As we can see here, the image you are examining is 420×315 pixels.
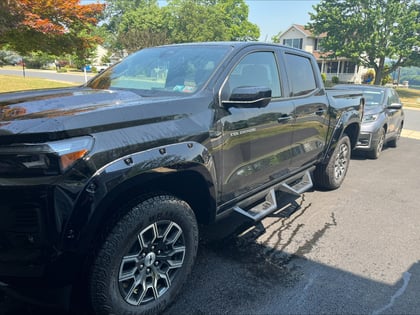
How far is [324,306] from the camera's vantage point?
2.64 m

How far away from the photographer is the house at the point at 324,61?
4516 cm

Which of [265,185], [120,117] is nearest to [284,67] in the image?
[265,185]

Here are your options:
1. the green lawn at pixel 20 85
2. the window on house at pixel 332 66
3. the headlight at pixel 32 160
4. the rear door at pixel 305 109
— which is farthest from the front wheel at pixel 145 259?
the window on house at pixel 332 66

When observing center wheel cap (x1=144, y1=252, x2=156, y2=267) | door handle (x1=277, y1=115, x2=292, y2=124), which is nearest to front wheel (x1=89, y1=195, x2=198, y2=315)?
center wheel cap (x1=144, y1=252, x2=156, y2=267)

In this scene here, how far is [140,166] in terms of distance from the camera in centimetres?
208

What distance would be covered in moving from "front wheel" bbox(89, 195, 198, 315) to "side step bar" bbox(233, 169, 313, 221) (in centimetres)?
77

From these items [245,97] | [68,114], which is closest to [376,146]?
[245,97]

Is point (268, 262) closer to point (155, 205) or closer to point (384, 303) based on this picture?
point (384, 303)

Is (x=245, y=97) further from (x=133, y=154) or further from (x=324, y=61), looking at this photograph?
(x=324, y=61)

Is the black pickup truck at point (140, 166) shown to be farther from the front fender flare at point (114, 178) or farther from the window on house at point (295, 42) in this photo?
the window on house at point (295, 42)

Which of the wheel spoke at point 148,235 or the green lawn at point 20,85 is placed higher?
the green lawn at point 20,85

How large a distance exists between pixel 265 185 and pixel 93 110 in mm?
2036

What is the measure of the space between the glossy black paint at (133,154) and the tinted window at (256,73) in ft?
0.21

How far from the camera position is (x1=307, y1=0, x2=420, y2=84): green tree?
1291 inches
